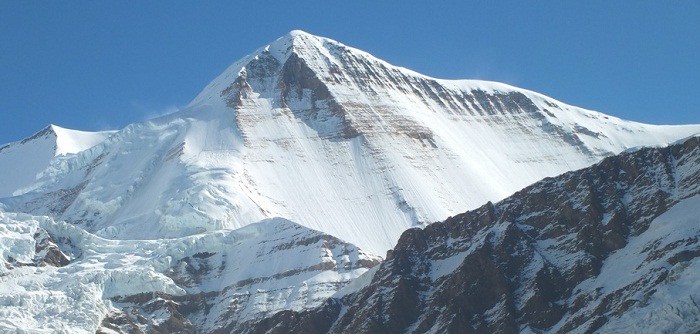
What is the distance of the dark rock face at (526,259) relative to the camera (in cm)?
16000

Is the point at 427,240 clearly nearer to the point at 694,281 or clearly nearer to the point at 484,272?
the point at 484,272

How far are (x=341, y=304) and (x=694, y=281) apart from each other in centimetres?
5363

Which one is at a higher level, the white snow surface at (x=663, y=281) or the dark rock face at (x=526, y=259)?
the dark rock face at (x=526, y=259)

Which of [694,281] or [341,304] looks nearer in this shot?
[694,281]

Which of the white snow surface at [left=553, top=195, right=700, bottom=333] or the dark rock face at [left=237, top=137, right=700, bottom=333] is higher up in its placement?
the dark rock face at [left=237, top=137, right=700, bottom=333]

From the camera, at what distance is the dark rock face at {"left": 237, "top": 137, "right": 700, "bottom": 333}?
160 metres

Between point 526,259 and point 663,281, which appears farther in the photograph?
point 526,259

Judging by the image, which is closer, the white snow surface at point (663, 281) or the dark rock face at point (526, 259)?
the white snow surface at point (663, 281)

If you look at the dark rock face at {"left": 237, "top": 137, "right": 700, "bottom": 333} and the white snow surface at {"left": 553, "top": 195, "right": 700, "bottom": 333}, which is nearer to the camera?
the white snow surface at {"left": 553, "top": 195, "right": 700, "bottom": 333}

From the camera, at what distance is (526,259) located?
170 metres

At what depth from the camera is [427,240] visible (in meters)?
184

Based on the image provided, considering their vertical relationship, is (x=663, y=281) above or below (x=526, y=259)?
below

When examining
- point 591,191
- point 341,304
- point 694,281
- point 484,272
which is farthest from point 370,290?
point 694,281

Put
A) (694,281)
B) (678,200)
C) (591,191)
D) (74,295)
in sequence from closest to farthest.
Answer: (694,281), (678,200), (591,191), (74,295)
